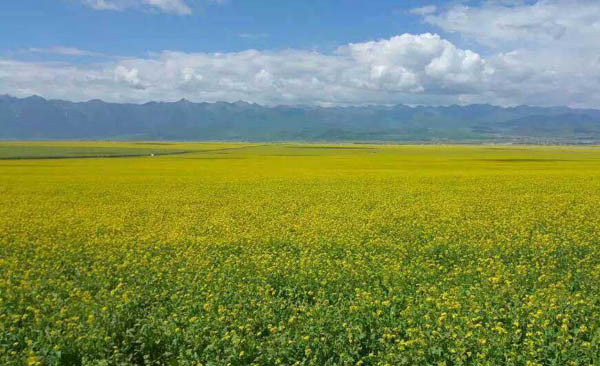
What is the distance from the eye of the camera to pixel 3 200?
34312mm

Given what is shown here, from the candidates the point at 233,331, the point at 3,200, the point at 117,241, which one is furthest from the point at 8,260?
the point at 3,200

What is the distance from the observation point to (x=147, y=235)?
802 inches

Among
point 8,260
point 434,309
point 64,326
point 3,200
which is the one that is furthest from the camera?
point 3,200

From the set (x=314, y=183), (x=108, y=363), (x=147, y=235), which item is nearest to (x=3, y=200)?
(x=147, y=235)

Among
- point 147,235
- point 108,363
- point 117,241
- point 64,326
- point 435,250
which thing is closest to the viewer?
point 108,363

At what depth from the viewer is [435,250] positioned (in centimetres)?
1727

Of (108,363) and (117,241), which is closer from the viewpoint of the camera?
(108,363)

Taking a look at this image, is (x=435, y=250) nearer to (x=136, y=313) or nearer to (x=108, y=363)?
(x=136, y=313)

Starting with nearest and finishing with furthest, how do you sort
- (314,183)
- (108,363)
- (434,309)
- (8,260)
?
(108,363) < (434,309) < (8,260) < (314,183)

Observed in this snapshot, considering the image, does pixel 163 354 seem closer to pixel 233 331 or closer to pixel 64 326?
pixel 233 331

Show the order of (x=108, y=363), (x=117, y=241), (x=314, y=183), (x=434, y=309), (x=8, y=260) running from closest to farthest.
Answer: (x=108, y=363), (x=434, y=309), (x=8, y=260), (x=117, y=241), (x=314, y=183)

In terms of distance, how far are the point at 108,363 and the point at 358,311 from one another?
552cm

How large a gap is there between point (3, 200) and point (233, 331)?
32468mm

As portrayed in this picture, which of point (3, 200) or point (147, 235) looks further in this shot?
point (3, 200)
